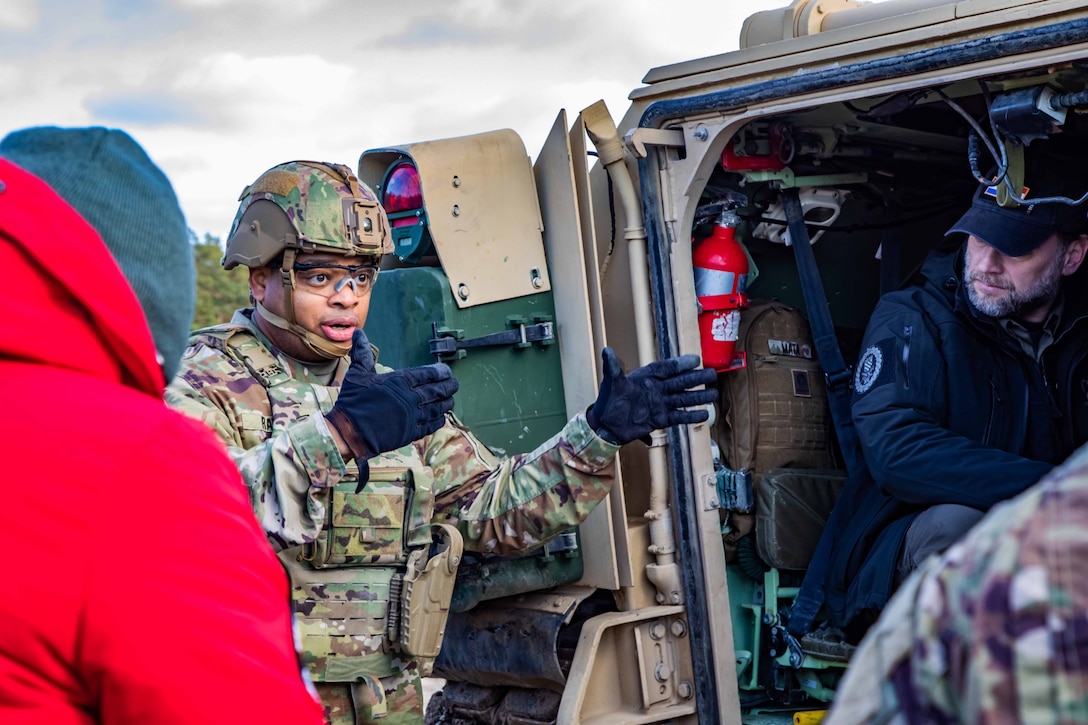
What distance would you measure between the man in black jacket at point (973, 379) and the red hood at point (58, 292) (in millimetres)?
2683

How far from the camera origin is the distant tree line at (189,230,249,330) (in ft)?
65.6

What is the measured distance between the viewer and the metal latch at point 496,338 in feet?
12.3

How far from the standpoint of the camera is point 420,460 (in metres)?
3.30

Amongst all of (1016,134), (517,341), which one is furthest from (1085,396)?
(517,341)

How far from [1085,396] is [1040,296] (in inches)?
12.1

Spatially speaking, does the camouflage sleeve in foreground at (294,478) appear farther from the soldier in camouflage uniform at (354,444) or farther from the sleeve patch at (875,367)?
the sleeve patch at (875,367)

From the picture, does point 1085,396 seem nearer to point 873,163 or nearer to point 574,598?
point 873,163

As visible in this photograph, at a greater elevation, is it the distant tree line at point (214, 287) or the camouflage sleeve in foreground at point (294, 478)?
the distant tree line at point (214, 287)

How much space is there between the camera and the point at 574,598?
3.69 m

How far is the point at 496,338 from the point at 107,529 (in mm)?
2649

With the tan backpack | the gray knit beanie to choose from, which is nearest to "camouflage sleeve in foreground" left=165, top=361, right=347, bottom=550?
the gray knit beanie

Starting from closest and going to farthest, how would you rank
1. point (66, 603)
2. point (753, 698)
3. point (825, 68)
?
point (66, 603)
point (825, 68)
point (753, 698)

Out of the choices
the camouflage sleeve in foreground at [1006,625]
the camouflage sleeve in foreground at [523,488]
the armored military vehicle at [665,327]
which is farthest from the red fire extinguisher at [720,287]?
the camouflage sleeve in foreground at [1006,625]

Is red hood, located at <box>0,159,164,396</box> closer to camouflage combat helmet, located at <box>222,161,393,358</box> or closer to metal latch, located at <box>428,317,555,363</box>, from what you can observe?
camouflage combat helmet, located at <box>222,161,393,358</box>
